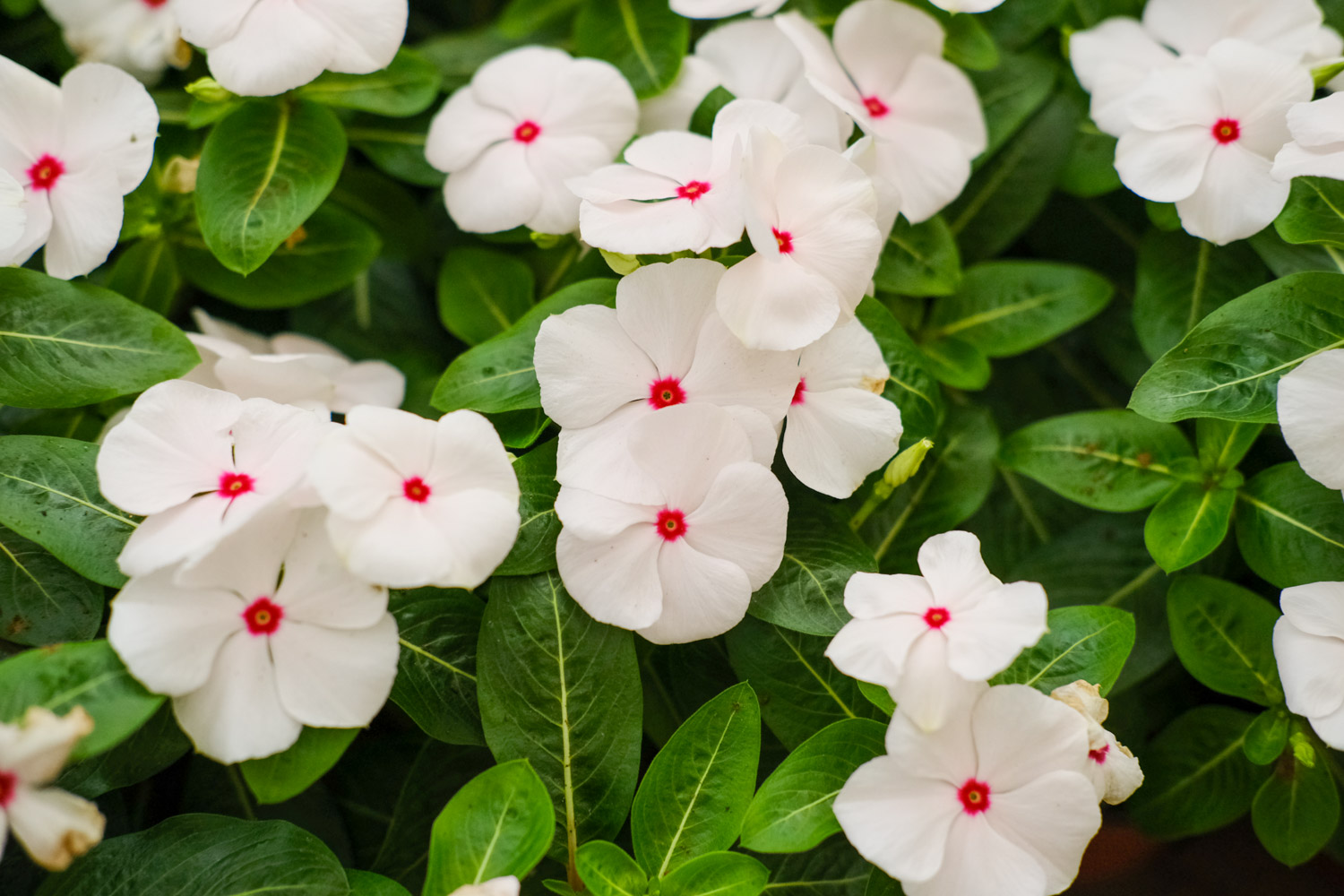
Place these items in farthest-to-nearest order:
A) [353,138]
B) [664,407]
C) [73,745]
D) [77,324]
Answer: [353,138] < [77,324] < [664,407] < [73,745]

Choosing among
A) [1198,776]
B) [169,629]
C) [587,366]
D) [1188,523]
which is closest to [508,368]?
[587,366]

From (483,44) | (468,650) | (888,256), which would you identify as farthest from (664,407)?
(483,44)

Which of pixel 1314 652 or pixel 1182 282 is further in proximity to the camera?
pixel 1182 282

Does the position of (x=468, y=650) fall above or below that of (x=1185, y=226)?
below

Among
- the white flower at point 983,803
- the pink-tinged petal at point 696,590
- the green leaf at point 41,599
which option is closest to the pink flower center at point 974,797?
the white flower at point 983,803

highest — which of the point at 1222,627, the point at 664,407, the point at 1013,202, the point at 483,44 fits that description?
the point at 483,44

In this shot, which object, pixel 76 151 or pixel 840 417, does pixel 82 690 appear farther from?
pixel 840 417

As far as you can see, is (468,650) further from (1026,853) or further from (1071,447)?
(1071,447)
